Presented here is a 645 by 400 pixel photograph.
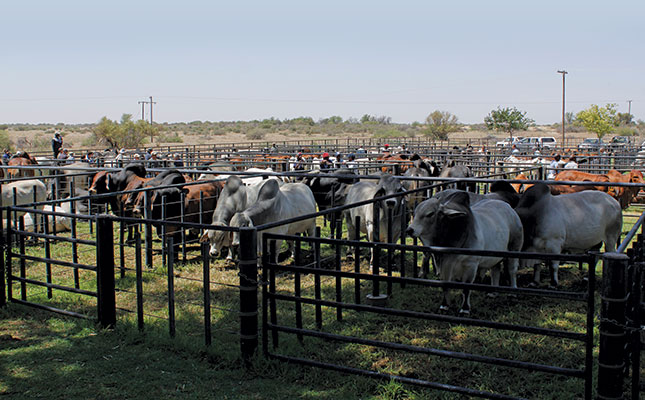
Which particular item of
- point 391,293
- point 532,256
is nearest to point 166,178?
point 391,293

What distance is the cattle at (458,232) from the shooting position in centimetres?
680

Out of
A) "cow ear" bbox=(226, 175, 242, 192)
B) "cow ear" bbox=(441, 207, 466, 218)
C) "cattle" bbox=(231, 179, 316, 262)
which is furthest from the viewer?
"cow ear" bbox=(226, 175, 242, 192)

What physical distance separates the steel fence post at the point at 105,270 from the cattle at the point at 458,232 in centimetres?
316

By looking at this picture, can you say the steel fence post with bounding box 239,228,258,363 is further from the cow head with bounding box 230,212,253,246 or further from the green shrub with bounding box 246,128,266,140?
the green shrub with bounding box 246,128,266,140

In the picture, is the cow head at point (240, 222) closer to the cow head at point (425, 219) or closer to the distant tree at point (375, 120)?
the cow head at point (425, 219)

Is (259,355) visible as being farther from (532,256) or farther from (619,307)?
(619,307)

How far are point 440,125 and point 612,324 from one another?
7444cm

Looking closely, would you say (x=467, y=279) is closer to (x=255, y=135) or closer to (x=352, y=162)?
(x=352, y=162)

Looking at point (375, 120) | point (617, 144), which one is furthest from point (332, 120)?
point (617, 144)

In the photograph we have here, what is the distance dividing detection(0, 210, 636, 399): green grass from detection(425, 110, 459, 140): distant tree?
6748cm

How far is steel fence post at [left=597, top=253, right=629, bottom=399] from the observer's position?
389 cm

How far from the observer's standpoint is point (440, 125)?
76.6 meters

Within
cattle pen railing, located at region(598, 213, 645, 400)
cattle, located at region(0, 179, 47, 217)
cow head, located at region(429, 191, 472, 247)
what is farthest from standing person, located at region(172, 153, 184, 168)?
cattle pen railing, located at region(598, 213, 645, 400)

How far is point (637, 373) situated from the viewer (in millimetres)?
4039
